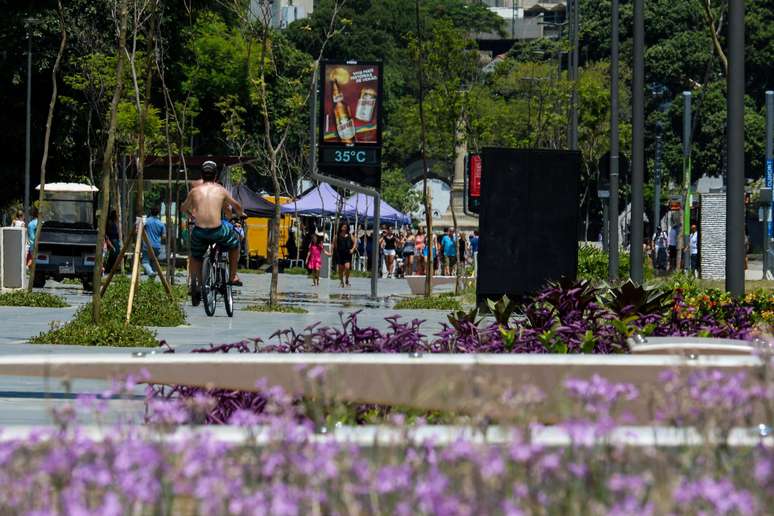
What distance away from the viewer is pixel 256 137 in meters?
72.3

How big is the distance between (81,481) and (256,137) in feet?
227

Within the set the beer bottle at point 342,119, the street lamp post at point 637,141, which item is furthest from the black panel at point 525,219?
the beer bottle at point 342,119

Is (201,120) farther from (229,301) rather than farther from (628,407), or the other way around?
(628,407)

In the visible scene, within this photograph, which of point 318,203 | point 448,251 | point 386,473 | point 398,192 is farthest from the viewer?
point 398,192

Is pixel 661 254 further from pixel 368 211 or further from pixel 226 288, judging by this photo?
pixel 226 288

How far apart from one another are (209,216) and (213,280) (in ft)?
5.72

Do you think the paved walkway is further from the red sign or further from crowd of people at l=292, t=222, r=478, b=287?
crowd of people at l=292, t=222, r=478, b=287

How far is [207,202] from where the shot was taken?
17.8m

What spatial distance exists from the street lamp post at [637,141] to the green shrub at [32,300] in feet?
26.1

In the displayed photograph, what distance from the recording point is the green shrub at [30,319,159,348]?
14992mm

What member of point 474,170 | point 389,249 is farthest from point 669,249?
point 474,170

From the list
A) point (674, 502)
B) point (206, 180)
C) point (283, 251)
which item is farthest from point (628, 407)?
point (283, 251)

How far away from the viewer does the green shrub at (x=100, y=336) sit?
590 inches

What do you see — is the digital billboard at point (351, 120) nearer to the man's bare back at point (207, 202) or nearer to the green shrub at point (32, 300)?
the green shrub at point (32, 300)
